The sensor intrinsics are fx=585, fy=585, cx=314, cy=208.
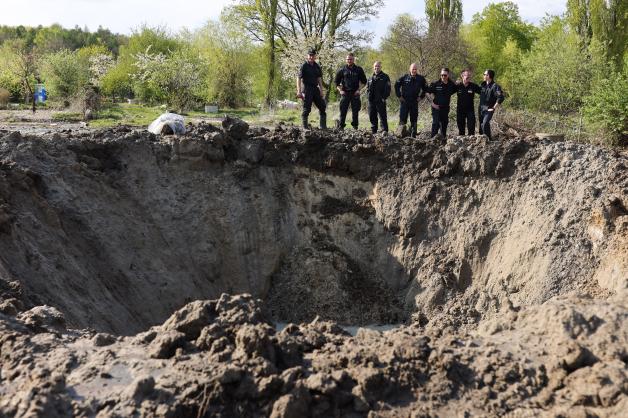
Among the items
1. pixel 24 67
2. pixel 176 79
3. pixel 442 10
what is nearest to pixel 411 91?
pixel 176 79

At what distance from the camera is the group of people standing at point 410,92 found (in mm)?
11531

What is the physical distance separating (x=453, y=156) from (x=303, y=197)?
288 centimetres

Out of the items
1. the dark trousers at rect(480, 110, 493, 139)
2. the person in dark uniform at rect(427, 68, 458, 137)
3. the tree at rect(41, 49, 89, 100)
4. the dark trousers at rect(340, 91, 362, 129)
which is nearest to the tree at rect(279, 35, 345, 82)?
the tree at rect(41, 49, 89, 100)

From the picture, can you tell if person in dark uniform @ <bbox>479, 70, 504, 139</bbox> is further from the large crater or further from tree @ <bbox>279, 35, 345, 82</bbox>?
tree @ <bbox>279, 35, 345, 82</bbox>

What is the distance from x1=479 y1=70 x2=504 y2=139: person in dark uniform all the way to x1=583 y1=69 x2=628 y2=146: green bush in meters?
6.88

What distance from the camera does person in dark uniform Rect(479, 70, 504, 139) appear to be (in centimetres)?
1122

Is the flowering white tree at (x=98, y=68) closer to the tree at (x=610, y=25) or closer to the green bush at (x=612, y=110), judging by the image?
the tree at (x=610, y=25)

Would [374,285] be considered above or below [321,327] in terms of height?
below

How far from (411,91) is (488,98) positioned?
4.95ft

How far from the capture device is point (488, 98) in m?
A: 11.4

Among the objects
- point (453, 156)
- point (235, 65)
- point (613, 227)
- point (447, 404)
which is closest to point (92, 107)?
point (235, 65)

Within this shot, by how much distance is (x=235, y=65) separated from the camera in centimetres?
3706

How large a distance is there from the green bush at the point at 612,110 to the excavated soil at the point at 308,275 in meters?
7.51

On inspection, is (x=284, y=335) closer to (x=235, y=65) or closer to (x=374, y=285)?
(x=374, y=285)
